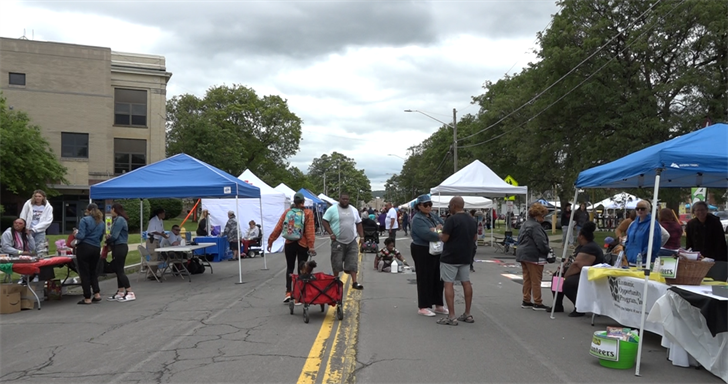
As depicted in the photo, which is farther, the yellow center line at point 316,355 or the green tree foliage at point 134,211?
the green tree foliage at point 134,211

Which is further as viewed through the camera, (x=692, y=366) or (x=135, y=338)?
(x=135, y=338)

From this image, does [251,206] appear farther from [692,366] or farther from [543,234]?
[692,366]

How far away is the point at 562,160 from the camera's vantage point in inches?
1104

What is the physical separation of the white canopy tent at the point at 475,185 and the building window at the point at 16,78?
32.9m

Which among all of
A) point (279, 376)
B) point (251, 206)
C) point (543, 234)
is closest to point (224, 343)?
point (279, 376)

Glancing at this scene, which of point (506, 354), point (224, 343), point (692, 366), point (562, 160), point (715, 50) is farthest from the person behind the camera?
point (562, 160)

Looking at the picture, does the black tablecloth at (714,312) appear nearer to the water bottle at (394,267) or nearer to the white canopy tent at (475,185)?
the water bottle at (394,267)

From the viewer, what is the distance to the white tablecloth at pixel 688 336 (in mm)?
5555

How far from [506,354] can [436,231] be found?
8.20ft

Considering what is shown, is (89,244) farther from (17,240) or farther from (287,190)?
(287,190)

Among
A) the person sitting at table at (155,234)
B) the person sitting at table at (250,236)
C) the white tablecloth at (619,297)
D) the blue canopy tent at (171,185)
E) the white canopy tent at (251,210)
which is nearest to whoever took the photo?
the white tablecloth at (619,297)

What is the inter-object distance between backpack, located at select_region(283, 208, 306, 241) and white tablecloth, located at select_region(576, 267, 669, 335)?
4392 millimetres

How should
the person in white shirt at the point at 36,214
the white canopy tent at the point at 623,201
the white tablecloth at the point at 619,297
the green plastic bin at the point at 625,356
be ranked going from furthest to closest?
the white canopy tent at the point at 623,201 → the person in white shirt at the point at 36,214 → the white tablecloth at the point at 619,297 → the green plastic bin at the point at 625,356

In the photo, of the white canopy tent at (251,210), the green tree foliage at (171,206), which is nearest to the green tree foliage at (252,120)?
the green tree foliage at (171,206)
